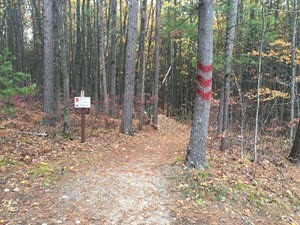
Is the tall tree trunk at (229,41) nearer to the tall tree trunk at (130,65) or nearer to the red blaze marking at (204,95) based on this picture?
the red blaze marking at (204,95)

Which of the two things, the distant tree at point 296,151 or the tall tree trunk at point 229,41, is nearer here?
the tall tree trunk at point 229,41

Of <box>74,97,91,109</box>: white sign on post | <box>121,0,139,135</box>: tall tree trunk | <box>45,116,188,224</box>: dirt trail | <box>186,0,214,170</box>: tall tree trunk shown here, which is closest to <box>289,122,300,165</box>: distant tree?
<box>186,0,214,170</box>: tall tree trunk

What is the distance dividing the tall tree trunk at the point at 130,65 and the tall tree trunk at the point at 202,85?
4.34 m

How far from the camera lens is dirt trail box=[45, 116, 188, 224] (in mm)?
4207

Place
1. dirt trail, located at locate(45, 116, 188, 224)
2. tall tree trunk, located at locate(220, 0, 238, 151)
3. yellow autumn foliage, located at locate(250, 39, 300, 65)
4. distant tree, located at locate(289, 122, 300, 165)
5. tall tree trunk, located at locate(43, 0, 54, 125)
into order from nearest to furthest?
dirt trail, located at locate(45, 116, 188, 224), tall tree trunk, located at locate(220, 0, 238, 151), distant tree, located at locate(289, 122, 300, 165), yellow autumn foliage, located at locate(250, 39, 300, 65), tall tree trunk, located at locate(43, 0, 54, 125)

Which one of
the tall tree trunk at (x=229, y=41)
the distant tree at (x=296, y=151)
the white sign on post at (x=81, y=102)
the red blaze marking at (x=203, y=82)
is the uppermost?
the tall tree trunk at (x=229, y=41)

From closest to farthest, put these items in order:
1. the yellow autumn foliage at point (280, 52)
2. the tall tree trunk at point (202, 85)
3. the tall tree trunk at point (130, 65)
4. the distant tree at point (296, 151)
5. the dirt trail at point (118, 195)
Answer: the dirt trail at point (118, 195), the tall tree trunk at point (202, 85), the distant tree at point (296, 151), the tall tree trunk at point (130, 65), the yellow autumn foliage at point (280, 52)

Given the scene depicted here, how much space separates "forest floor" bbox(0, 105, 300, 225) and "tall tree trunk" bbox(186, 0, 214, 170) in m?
0.44

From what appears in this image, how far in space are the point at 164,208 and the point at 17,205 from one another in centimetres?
248

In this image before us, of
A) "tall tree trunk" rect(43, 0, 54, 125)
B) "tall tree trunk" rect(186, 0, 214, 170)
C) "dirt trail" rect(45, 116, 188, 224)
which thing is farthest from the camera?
"tall tree trunk" rect(43, 0, 54, 125)

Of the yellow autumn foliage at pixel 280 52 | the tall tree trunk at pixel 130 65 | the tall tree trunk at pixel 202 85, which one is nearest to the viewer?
the tall tree trunk at pixel 202 85

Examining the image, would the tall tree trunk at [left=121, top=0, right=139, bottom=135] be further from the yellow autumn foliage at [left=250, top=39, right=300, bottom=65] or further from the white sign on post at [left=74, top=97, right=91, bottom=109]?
the yellow autumn foliage at [left=250, top=39, right=300, bottom=65]

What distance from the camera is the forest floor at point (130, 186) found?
171 inches

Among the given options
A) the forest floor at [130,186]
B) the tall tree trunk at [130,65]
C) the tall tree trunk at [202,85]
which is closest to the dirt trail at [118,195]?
the forest floor at [130,186]
